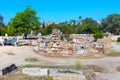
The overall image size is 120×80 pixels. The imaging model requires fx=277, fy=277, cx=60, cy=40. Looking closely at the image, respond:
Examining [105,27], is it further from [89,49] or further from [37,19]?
[89,49]

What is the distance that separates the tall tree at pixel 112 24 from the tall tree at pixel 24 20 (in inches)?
1103

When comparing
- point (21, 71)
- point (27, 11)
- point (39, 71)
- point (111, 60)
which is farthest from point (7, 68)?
point (27, 11)

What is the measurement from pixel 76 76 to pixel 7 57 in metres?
6.15

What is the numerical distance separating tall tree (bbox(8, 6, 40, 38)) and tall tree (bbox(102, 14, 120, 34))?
28.0 metres

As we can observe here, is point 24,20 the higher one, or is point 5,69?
point 24,20

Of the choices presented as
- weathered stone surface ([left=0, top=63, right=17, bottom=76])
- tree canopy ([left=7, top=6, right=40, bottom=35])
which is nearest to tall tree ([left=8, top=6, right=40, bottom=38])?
tree canopy ([left=7, top=6, right=40, bottom=35])

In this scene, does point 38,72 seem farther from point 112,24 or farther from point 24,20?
point 112,24

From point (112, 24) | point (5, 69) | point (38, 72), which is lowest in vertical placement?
point (38, 72)

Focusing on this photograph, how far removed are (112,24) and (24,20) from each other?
103ft

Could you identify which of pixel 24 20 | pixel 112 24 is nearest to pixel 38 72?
pixel 24 20

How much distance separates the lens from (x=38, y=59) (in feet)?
46.6

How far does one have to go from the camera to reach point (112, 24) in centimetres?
6391

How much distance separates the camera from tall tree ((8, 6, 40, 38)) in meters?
37.2

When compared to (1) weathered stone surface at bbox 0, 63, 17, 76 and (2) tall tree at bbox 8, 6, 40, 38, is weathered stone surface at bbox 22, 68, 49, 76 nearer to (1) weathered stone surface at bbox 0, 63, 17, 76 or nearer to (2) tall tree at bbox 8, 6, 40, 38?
(1) weathered stone surface at bbox 0, 63, 17, 76
